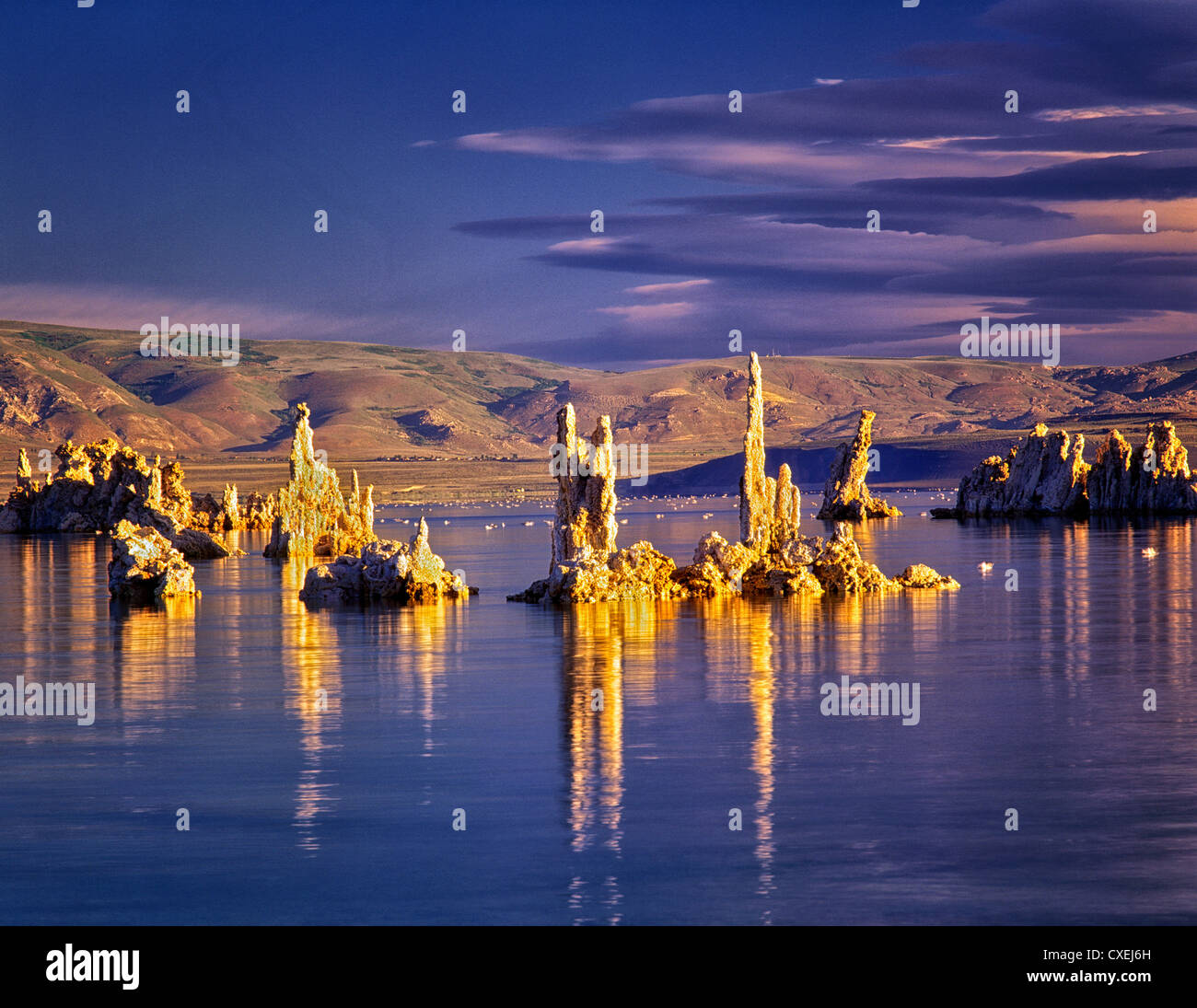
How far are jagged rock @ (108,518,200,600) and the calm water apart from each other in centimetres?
998

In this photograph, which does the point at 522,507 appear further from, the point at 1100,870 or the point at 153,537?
the point at 1100,870

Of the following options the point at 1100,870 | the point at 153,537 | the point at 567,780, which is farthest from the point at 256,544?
the point at 1100,870

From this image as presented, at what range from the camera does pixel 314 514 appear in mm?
84062

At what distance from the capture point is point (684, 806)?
20938 millimetres

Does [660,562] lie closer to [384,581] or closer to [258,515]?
[384,581]

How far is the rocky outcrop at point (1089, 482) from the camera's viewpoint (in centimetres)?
12356

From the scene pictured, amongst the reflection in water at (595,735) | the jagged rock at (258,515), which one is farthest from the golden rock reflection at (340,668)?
the jagged rock at (258,515)

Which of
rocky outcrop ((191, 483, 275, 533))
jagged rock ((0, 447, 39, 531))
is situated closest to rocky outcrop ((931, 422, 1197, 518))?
rocky outcrop ((191, 483, 275, 533))

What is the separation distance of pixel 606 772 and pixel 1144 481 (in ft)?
364

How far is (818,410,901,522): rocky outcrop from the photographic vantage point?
12419 cm

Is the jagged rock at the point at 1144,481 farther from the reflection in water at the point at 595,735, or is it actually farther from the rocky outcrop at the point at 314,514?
the reflection in water at the point at 595,735

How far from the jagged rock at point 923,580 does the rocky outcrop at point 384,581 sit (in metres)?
15.6

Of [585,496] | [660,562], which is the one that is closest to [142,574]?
[585,496]
